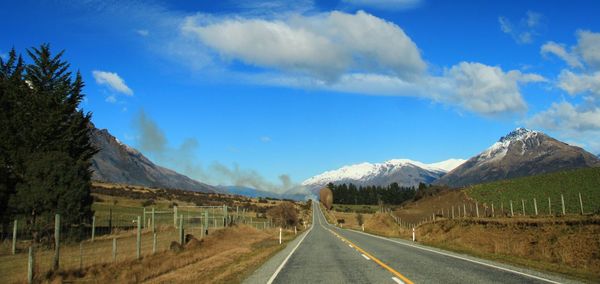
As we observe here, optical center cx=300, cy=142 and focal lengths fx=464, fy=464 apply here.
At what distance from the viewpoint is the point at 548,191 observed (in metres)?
72.8

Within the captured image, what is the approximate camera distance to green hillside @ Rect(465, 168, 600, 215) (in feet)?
192

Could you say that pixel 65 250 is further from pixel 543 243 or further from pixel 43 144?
pixel 543 243

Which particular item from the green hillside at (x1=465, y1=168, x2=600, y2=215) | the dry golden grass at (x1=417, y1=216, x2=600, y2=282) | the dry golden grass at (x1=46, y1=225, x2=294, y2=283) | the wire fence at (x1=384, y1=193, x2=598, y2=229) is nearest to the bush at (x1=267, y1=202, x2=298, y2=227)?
the wire fence at (x1=384, y1=193, x2=598, y2=229)

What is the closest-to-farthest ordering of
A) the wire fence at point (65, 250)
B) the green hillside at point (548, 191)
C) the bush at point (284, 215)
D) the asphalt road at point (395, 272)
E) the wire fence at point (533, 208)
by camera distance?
the asphalt road at point (395, 272), the wire fence at point (65, 250), the wire fence at point (533, 208), the green hillside at point (548, 191), the bush at point (284, 215)

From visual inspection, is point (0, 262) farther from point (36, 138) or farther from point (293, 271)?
point (36, 138)

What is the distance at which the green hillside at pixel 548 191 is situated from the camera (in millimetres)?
58572

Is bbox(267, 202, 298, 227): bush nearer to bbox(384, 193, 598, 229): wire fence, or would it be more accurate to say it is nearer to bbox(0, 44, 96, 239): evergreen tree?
bbox(384, 193, 598, 229): wire fence

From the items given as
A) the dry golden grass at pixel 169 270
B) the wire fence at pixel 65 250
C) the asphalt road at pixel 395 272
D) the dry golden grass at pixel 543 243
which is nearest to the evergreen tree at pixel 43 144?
the wire fence at pixel 65 250

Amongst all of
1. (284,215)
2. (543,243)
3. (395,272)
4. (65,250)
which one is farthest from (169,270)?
(284,215)

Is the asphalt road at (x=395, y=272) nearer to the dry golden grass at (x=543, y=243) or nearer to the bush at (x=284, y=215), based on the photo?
the dry golden grass at (x=543, y=243)

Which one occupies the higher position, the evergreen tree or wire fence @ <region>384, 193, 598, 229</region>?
the evergreen tree

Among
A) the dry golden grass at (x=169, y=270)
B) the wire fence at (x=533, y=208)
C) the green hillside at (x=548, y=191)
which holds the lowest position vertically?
the dry golden grass at (x=169, y=270)

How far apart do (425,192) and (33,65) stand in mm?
115430

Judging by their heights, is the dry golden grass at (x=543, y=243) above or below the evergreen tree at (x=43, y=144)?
below
